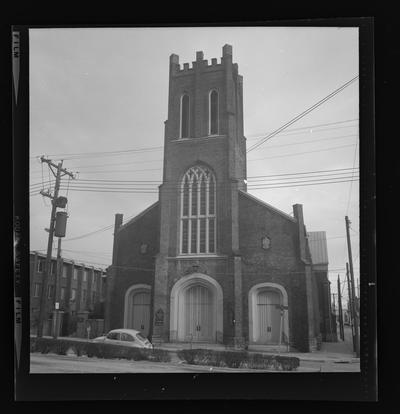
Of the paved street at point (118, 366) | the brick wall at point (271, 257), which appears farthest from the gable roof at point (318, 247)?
the paved street at point (118, 366)

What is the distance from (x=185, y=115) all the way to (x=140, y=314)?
392cm

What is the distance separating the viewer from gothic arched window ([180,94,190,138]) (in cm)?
849

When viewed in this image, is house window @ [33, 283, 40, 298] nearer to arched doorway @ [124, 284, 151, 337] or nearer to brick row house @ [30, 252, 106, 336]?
brick row house @ [30, 252, 106, 336]

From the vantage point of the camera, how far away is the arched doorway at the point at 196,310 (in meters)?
7.19

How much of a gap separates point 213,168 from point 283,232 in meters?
2.03

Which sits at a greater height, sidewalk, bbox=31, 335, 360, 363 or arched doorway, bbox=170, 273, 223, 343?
arched doorway, bbox=170, 273, 223, 343

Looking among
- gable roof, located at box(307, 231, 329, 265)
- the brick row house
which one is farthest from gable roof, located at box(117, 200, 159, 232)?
gable roof, located at box(307, 231, 329, 265)

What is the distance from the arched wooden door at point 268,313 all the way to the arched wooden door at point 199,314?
88cm

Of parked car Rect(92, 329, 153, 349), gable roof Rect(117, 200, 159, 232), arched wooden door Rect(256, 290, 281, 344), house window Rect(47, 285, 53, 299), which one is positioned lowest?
parked car Rect(92, 329, 153, 349)

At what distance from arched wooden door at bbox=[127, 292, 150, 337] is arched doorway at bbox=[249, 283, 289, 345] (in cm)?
184

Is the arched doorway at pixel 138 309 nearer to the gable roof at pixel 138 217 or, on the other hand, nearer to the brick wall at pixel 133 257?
the brick wall at pixel 133 257

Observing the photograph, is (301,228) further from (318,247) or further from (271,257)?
(271,257)
